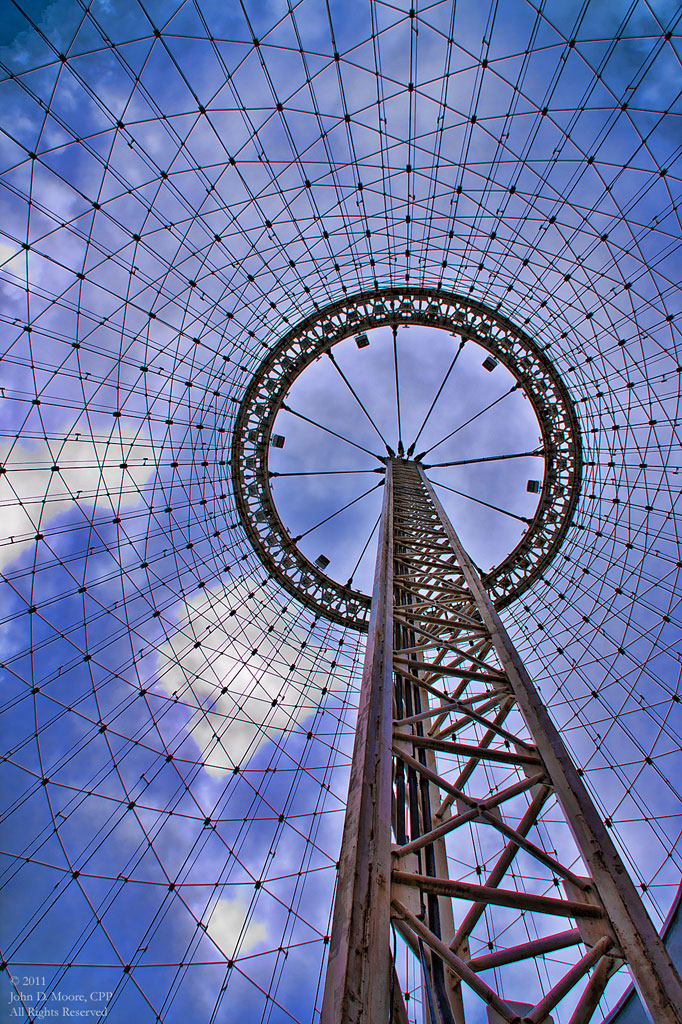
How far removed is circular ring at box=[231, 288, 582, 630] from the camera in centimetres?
2600

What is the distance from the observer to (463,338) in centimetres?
2677

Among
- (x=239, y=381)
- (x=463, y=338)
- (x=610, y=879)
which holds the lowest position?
(x=610, y=879)

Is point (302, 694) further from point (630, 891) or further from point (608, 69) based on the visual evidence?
point (608, 69)

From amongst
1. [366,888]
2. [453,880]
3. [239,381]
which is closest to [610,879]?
[453,880]

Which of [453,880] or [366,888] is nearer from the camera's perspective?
[366,888]

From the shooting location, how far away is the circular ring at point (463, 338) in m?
26.0

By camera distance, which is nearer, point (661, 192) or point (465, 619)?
point (465, 619)

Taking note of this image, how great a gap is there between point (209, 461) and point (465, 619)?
18050 mm

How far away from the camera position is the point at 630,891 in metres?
5.32

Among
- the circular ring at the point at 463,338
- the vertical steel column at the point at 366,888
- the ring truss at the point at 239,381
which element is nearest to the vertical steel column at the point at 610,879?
the vertical steel column at the point at 366,888

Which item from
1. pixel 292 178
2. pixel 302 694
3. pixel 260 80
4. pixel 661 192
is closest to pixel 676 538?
pixel 661 192

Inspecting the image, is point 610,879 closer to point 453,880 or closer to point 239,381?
point 453,880

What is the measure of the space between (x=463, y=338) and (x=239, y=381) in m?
11.4

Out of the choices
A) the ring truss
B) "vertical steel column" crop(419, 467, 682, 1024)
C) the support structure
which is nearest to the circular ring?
the ring truss
